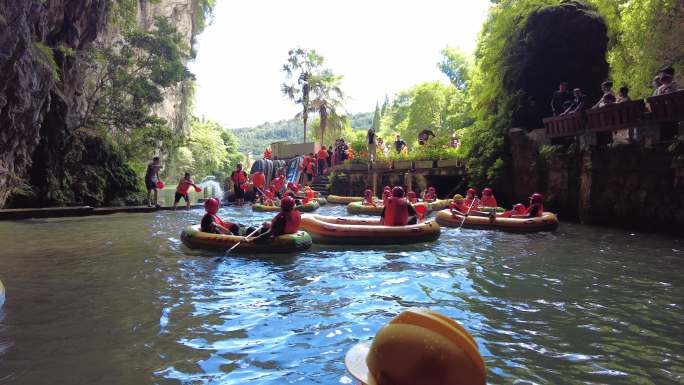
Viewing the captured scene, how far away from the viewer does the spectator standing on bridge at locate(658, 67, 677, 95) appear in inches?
398

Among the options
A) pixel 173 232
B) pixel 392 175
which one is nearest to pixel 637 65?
pixel 392 175

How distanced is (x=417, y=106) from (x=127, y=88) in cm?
3031

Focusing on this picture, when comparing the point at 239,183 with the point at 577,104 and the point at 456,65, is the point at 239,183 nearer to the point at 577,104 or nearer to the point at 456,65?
the point at 577,104

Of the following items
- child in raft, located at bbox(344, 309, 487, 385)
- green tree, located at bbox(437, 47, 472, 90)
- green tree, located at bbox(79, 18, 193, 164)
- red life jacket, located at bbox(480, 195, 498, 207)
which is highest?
green tree, located at bbox(437, 47, 472, 90)

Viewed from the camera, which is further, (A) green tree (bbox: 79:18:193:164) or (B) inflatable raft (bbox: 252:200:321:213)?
(A) green tree (bbox: 79:18:193:164)

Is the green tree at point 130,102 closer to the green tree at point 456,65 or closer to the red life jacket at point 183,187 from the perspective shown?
the red life jacket at point 183,187

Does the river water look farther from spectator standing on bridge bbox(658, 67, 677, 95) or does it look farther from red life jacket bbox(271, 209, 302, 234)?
spectator standing on bridge bbox(658, 67, 677, 95)

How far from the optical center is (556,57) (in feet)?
52.5

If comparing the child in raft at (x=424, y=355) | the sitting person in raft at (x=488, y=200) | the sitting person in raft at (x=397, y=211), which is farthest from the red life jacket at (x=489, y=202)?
the child in raft at (x=424, y=355)

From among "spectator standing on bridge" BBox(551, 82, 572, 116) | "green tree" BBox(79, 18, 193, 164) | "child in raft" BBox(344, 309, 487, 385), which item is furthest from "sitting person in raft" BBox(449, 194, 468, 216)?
"green tree" BBox(79, 18, 193, 164)

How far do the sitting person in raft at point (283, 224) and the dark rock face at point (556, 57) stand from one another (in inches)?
423

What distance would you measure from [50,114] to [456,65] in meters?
43.7

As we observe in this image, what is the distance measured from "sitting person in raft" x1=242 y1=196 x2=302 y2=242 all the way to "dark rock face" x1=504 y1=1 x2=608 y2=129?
1074 centimetres

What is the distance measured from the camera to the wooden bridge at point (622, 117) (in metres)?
10.0
